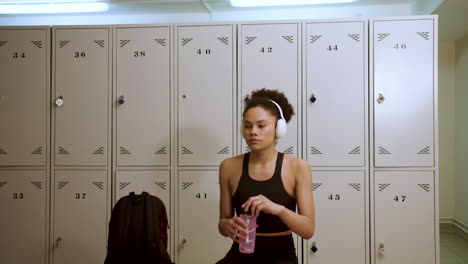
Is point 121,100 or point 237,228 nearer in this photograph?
point 237,228

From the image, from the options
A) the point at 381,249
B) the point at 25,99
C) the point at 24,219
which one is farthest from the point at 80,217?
the point at 381,249

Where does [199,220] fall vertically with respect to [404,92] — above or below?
below

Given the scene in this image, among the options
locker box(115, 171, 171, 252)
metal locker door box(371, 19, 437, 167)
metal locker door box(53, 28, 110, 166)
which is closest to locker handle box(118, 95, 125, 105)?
metal locker door box(53, 28, 110, 166)

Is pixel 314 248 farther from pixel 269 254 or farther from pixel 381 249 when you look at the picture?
pixel 269 254

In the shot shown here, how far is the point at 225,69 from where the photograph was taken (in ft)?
7.74

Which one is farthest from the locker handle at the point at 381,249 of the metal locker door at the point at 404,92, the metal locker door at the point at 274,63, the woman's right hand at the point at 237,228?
the woman's right hand at the point at 237,228

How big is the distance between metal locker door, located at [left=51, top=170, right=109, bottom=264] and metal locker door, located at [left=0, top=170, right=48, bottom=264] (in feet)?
0.38

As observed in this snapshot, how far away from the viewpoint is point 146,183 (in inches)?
94.0

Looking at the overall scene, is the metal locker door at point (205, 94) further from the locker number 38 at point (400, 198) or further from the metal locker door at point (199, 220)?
the locker number 38 at point (400, 198)

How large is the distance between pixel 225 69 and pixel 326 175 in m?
1.20

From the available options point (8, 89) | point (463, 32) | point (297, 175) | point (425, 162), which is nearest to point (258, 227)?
point (297, 175)

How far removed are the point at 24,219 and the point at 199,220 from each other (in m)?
1.51

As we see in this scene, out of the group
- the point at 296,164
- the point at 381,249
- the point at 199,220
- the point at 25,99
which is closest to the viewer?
the point at 296,164

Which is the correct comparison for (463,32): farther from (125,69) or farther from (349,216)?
(125,69)
